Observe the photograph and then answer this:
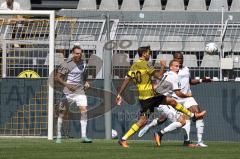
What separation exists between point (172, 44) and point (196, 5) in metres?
12.1

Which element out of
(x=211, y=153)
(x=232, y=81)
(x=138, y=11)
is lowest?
(x=211, y=153)

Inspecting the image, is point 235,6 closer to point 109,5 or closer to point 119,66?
point 109,5

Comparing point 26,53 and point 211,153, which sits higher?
point 26,53

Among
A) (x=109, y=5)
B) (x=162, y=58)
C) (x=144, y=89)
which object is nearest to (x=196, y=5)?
(x=109, y=5)

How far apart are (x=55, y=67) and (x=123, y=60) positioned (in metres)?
1.65

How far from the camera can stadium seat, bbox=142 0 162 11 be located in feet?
102

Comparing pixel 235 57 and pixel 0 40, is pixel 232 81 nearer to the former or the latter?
pixel 235 57

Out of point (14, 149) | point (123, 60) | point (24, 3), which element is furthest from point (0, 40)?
point (24, 3)

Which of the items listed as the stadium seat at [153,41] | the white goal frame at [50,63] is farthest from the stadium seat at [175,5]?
the white goal frame at [50,63]

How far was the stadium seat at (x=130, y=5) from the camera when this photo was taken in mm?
31328

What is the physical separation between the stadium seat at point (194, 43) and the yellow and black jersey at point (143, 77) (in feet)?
15.9

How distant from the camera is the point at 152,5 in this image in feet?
103

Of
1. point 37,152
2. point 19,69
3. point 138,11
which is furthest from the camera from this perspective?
point 138,11

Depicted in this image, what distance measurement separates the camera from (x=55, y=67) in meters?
18.6
